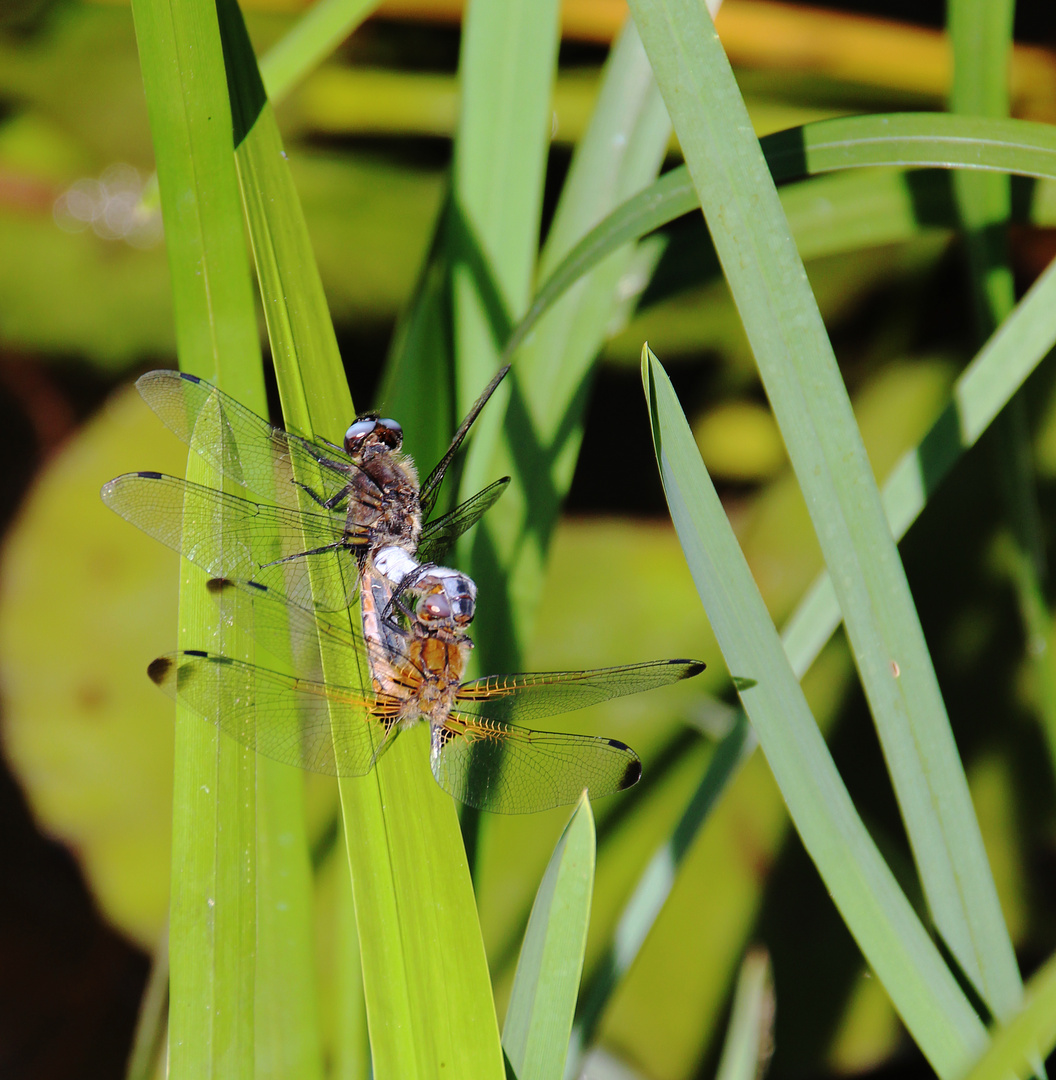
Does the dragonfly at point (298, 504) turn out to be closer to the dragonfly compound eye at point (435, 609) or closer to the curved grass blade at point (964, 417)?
the dragonfly compound eye at point (435, 609)

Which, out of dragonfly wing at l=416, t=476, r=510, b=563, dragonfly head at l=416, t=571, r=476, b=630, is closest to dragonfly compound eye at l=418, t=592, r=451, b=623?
dragonfly head at l=416, t=571, r=476, b=630

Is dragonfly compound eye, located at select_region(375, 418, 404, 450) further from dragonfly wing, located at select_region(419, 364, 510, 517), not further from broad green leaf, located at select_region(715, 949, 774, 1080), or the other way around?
broad green leaf, located at select_region(715, 949, 774, 1080)

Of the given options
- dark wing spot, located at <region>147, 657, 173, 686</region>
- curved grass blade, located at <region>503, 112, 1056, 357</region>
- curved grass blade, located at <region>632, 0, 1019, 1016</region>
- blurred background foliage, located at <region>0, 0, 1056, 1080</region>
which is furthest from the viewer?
blurred background foliage, located at <region>0, 0, 1056, 1080</region>

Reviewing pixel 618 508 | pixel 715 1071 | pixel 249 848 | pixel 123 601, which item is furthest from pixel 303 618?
pixel 618 508

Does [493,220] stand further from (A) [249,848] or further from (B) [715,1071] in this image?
(B) [715,1071]

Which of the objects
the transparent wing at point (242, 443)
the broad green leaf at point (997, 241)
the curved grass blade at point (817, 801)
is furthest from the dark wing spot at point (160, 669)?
the broad green leaf at point (997, 241)

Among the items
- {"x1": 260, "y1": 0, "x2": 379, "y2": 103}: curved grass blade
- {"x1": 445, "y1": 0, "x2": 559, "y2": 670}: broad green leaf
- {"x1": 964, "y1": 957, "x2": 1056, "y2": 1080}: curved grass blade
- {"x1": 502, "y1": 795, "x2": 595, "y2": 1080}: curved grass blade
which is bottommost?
{"x1": 964, "y1": 957, "x2": 1056, "y2": 1080}: curved grass blade
